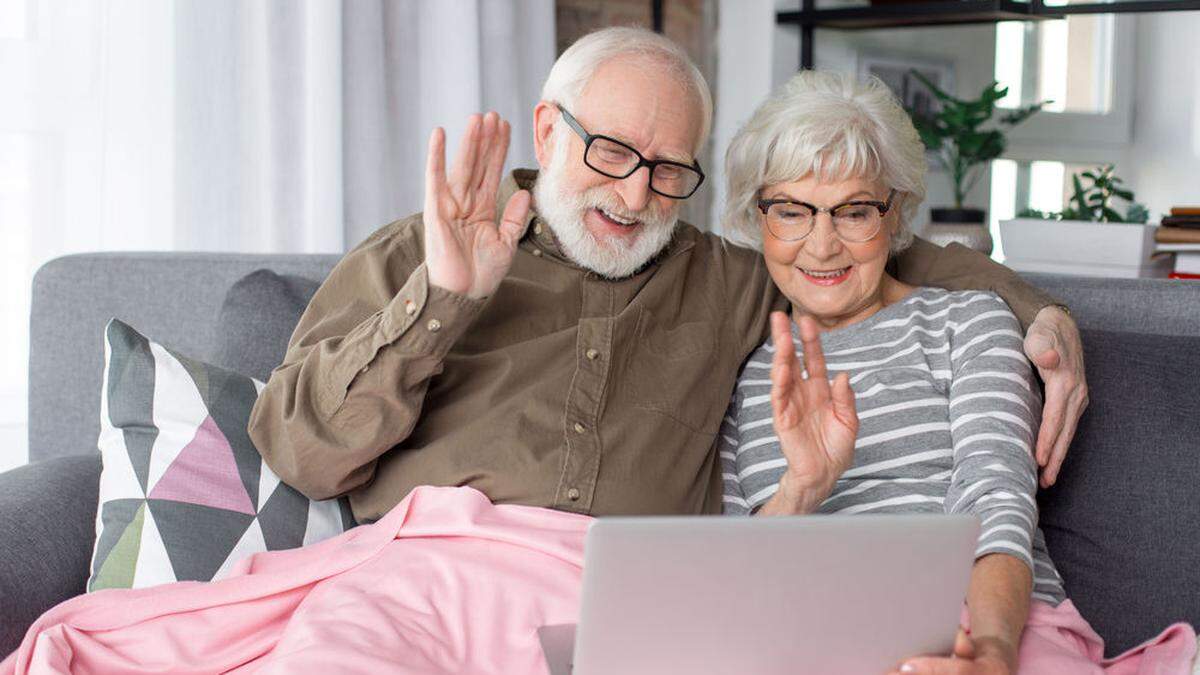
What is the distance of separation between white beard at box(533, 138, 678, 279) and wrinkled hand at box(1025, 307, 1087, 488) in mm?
510

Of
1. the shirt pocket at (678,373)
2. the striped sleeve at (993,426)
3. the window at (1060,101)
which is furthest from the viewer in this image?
the window at (1060,101)

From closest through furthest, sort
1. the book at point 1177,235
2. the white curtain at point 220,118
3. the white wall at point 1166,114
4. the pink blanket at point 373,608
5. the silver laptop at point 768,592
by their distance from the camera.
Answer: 1. the silver laptop at point 768,592
2. the pink blanket at point 373,608
3. the book at point 1177,235
4. the white curtain at point 220,118
5. the white wall at point 1166,114

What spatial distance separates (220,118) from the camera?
294cm

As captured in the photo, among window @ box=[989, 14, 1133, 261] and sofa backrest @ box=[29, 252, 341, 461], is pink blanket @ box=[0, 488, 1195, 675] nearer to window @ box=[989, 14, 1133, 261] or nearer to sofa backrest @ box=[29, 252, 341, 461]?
sofa backrest @ box=[29, 252, 341, 461]

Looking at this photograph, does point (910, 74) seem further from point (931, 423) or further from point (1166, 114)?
point (931, 423)

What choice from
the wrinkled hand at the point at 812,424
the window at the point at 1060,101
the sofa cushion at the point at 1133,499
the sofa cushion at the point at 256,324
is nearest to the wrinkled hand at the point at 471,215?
the wrinkled hand at the point at 812,424

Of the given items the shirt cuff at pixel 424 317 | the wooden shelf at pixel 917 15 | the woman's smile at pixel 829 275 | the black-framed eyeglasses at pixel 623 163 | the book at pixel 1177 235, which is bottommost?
the shirt cuff at pixel 424 317

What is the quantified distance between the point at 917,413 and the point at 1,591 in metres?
1.12

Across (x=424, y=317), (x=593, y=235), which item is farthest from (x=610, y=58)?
(x=424, y=317)

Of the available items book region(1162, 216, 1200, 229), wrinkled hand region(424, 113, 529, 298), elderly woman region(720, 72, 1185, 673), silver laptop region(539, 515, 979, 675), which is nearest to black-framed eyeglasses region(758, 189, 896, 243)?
elderly woman region(720, 72, 1185, 673)

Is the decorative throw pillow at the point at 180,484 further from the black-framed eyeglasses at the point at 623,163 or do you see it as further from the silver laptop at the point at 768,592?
the silver laptop at the point at 768,592

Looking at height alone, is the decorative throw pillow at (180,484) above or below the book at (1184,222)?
below

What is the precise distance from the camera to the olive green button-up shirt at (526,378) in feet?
5.26

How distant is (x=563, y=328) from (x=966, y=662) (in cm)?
Answer: 78
